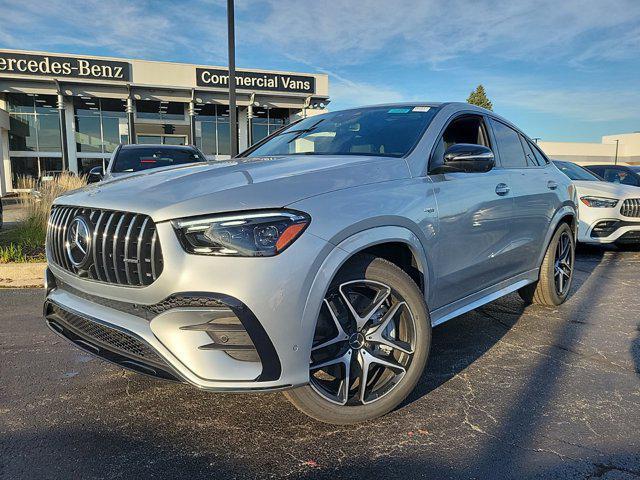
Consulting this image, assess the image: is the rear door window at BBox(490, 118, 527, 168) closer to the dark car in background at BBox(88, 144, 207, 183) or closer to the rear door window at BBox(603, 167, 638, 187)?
the dark car in background at BBox(88, 144, 207, 183)

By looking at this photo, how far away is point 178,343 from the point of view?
2094mm

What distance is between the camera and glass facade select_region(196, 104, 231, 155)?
30297mm

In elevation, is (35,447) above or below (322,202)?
below

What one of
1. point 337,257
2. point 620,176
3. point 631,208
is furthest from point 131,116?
point 337,257

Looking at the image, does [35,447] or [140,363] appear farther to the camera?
[35,447]

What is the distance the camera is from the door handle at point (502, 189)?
3.68 metres

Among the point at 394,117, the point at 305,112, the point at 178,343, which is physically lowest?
the point at 178,343

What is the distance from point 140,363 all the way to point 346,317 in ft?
3.24

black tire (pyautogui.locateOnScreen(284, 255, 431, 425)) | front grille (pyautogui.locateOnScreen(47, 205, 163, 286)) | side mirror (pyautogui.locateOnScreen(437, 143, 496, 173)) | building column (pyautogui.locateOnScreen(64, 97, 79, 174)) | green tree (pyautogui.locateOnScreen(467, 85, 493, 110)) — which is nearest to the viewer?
front grille (pyautogui.locateOnScreen(47, 205, 163, 286))

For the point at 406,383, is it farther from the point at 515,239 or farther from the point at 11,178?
the point at 11,178

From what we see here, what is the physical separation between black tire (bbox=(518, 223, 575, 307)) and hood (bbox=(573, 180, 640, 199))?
340 centimetres

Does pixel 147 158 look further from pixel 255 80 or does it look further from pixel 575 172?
pixel 255 80

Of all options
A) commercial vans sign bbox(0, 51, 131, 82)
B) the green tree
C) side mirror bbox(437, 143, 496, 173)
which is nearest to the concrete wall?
the green tree

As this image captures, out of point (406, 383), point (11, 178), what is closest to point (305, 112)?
point (11, 178)
